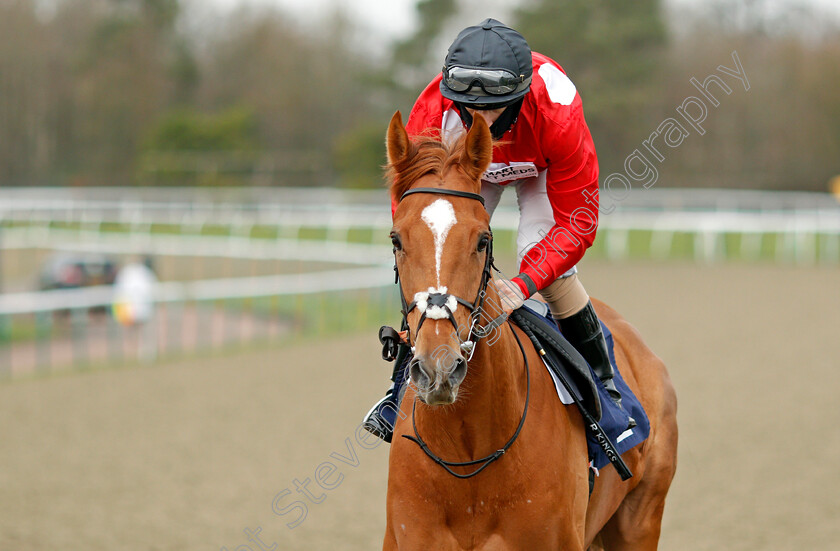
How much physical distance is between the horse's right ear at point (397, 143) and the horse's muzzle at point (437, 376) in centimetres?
64

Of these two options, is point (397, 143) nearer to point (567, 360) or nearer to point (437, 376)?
point (437, 376)

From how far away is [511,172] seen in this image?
9.91 ft

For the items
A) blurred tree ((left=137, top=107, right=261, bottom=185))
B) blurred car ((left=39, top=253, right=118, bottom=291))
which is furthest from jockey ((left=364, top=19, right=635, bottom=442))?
blurred tree ((left=137, top=107, right=261, bottom=185))

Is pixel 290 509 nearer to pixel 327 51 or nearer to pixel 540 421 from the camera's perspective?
pixel 540 421

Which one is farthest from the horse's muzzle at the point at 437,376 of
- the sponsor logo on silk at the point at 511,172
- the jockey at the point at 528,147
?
the sponsor logo on silk at the point at 511,172

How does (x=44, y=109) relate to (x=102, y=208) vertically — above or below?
above

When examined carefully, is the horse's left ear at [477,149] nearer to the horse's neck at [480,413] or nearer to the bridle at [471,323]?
the bridle at [471,323]

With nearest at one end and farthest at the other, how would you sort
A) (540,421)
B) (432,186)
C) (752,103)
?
(432,186), (540,421), (752,103)

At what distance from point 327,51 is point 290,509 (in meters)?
27.0

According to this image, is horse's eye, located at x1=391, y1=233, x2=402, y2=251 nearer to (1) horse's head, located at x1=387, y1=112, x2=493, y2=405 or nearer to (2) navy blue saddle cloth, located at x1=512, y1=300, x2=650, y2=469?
(1) horse's head, located at x1=387, y1=112, x2=493, y2=405

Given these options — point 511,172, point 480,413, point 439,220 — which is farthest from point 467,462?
point 511,172

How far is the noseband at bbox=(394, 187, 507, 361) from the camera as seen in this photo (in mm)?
2205

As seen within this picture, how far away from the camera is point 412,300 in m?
2.28

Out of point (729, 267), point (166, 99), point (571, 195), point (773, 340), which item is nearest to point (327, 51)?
point (166, 99)
